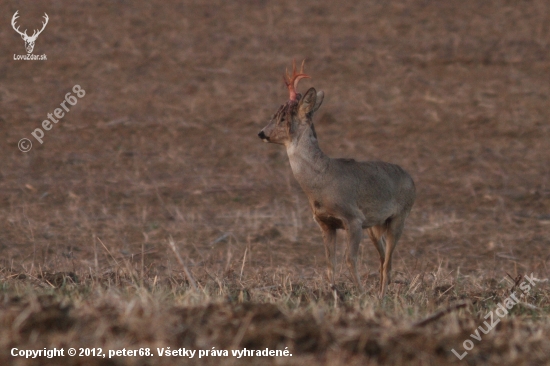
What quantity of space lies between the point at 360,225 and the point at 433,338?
3.60m

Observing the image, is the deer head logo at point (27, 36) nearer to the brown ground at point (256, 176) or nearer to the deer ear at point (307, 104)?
the brown ground at point (256, 176)

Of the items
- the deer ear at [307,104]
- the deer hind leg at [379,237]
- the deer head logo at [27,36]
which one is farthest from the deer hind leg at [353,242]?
the deer head logo at [27,36]

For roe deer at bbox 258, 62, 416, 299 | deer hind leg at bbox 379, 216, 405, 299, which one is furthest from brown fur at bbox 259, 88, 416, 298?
deer hind leg at bbox 379, 216, 405, 299

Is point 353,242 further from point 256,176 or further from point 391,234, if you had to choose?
point 256,176

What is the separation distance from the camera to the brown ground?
17.8 ft

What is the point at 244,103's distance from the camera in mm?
18250

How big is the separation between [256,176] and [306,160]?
253 inches

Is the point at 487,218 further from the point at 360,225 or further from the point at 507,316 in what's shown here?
the point at 507,316

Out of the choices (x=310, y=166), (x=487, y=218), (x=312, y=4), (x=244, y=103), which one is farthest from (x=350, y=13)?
(x=310, y=166)

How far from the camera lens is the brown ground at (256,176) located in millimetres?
5418

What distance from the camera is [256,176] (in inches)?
604

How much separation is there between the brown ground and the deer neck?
1006 mm

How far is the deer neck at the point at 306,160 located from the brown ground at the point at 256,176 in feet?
3.30

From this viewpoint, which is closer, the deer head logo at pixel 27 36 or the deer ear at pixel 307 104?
the deer ear at pixel 307 104
